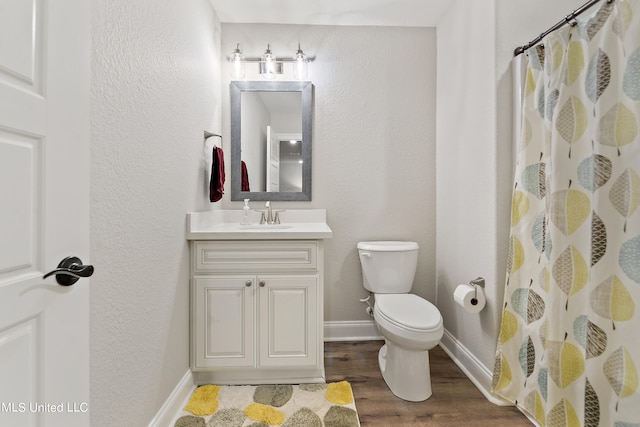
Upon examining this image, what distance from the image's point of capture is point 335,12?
218 cm

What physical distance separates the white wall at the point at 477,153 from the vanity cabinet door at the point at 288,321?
0.96 m

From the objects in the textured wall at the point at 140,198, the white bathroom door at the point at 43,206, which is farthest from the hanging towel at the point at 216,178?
the white bathroom door at the point at 43,206

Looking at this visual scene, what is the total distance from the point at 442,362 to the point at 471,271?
2.16ft

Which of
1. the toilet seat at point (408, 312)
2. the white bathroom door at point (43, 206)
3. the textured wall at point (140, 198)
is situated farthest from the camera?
the toilet seat at point (408, 312)

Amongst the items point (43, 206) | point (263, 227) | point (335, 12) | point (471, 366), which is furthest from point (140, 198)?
point (471, 366)

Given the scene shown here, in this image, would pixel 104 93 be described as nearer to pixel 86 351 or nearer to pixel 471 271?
pixel 86 351

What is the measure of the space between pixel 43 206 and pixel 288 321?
4.34 ft

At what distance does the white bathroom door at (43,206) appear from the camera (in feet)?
1.89

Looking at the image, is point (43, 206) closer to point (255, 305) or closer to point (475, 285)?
point (255, 305)

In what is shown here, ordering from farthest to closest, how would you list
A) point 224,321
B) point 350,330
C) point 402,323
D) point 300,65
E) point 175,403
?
point 350,330 → point 300,65 → point 224,321 → point 402,323 → point 175,403

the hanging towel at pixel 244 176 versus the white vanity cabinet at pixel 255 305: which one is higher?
the hanging towel at pixel 244 176

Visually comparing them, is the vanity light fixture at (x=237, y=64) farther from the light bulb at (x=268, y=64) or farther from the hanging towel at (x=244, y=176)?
the hanging towel at (x=244, y=176)

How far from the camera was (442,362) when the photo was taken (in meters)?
2.04

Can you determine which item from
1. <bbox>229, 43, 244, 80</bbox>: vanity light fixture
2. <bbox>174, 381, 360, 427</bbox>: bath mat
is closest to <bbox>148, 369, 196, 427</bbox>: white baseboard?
<bbox>174, 381, 360, 427</bbox>: bath mat
